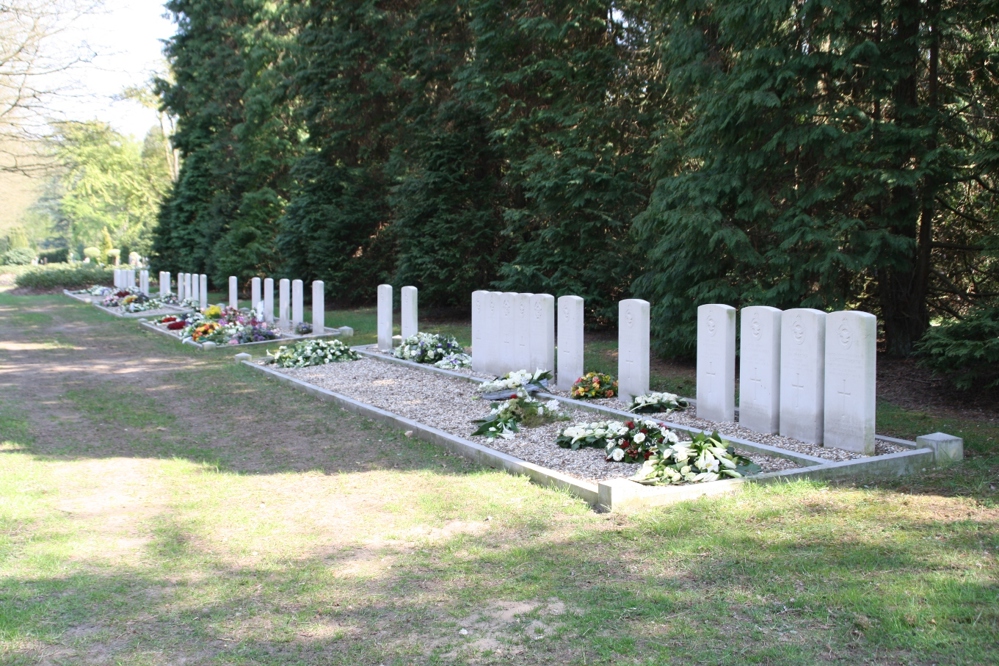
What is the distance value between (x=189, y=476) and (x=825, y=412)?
502cm

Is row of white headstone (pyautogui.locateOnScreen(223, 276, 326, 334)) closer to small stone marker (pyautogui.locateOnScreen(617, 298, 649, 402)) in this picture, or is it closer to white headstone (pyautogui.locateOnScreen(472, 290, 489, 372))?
white headstone (pyautogui.locateOnScreen(472, 290, 489, 372))

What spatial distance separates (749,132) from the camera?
1075 cm

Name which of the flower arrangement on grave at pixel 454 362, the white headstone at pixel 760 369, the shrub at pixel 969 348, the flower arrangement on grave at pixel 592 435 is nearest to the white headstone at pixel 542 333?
the flower arrangement on grave at pixel 454 362

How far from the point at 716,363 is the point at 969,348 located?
235 cm

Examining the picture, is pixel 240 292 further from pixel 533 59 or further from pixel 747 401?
pixel 747 401

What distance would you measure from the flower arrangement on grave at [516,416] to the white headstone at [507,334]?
2.37 m

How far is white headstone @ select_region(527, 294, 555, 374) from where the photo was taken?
34.1 ft

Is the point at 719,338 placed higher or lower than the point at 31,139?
lower

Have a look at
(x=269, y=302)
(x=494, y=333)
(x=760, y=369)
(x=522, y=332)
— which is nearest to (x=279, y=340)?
(x=269, y=302)

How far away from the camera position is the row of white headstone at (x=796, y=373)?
21.7ft

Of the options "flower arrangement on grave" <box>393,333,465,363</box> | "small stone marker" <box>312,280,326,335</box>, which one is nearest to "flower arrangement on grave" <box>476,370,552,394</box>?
"flower arrangement on grave" <box>393,333,465,363</box>

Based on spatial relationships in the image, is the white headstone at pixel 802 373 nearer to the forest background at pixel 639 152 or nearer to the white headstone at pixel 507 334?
the forest background at pixel 639 152

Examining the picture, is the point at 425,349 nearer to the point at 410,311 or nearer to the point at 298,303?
the point at 410,311

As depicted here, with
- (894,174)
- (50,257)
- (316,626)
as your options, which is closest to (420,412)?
(316,626)
